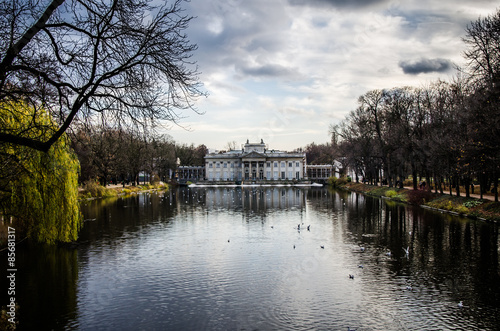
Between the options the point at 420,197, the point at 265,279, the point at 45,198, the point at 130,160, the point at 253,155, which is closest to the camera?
the point at 265,279

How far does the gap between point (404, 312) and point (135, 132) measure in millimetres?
8660

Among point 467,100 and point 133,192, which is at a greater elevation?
point 467,100

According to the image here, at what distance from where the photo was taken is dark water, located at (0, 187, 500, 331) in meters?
11.2

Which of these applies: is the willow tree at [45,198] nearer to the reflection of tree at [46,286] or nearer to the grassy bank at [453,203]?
the reflection of tree at [46,286]

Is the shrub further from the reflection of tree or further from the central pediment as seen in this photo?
the central pediment

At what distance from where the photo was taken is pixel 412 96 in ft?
151

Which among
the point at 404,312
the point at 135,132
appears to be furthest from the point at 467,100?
the point at 135,132

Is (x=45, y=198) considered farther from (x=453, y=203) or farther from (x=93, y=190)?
(x=93, y=190)

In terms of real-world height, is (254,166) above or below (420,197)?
above

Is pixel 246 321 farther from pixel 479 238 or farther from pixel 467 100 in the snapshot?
pixel 467 100

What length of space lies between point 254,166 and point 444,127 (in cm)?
7715

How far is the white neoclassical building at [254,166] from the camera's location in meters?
110

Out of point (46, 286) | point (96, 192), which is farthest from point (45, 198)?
point (96, 192)

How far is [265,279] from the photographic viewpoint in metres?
14.7
